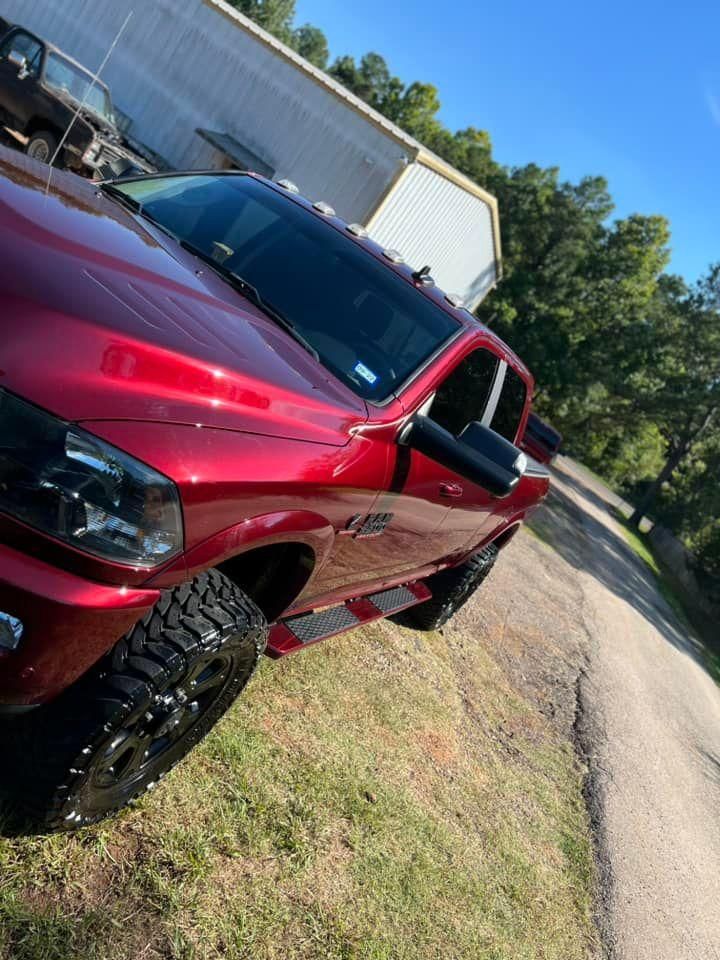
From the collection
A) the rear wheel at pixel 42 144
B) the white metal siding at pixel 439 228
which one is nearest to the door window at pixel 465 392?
the rear wheel at pixel 42 144

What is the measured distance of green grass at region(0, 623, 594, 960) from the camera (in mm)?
2311

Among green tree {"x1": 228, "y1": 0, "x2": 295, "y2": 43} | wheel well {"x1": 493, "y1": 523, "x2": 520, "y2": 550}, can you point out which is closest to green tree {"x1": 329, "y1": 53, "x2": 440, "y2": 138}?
green tree {"x1": 228, "y1": 0, "x2": 295, "y2": 43}

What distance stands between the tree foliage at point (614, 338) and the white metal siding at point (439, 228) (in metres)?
5.42

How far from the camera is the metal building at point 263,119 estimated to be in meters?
20.1

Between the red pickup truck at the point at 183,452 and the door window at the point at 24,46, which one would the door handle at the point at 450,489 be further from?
the door window at the point at 24,46

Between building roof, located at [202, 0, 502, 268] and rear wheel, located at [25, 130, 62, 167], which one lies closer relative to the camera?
rear wheel, located at [25, 130, 62, 167]

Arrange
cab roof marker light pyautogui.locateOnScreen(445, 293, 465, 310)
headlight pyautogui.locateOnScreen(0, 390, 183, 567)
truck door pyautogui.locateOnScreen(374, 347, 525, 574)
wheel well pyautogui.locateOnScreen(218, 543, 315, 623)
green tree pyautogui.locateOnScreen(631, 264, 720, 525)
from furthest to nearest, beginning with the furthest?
green tree pyautogui.locateOnScreen(631, 264, 720, 525)
cab roof marker light pyautogui.locateOnScreen(445, 293, 465, 310)
truck door pyautogui.locateOnScreen(374, 347, 525, 574)
wheel well pyautogui.locateOnScreen(218, 543, 315, 623)
headlight pyautogui.locateOnScreen(0, 390, 183, 567)

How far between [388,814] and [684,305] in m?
31.2

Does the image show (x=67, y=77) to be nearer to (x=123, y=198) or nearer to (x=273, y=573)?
(x=123, y=198)

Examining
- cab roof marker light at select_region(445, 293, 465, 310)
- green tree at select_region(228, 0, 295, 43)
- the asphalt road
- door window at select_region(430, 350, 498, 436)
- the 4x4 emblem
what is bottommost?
the asphalt road

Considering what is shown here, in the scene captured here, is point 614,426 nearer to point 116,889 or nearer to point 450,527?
point 450,527

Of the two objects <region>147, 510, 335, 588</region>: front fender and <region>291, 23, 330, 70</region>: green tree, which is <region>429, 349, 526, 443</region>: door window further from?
<region>291, 23, 330, 70</region>: green tree

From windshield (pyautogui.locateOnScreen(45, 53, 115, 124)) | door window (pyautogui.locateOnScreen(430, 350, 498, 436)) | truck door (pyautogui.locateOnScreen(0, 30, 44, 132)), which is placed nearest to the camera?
door window (pyautogui.locateOnScreen(430, 350, 498, 436))

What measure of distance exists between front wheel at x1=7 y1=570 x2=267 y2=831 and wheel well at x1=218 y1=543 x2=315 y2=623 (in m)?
0.27
